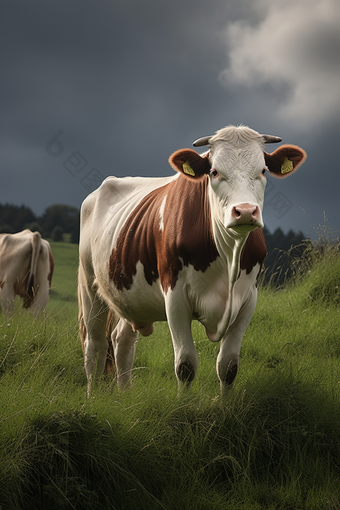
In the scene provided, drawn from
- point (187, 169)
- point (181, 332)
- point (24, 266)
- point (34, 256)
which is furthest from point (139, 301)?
point (24, 266)

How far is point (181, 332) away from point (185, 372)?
1.11 ft

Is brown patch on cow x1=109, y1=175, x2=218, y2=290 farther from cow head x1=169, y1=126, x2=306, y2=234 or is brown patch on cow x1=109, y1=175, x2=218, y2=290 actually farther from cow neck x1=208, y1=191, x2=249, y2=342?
cow head x1=169, y1=126, x2=306, y2=234

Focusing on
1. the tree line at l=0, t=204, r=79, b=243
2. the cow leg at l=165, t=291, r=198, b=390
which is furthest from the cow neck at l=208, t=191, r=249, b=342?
the tree line at l=0, t=204, r=79, b=243

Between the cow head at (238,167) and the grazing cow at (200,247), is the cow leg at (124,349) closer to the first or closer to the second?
the grazing cow at (200,247)

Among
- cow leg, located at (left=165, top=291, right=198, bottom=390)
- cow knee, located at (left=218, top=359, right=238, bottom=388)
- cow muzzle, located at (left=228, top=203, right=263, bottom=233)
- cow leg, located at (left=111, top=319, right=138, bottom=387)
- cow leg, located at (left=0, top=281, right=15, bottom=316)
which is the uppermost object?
cow muzzle, located at (left=228, top=203, right=263, bottom=233)

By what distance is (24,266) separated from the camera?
11.5 m

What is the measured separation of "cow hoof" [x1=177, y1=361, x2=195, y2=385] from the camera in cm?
395

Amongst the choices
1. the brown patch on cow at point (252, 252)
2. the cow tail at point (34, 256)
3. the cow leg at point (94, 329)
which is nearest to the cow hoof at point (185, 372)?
the brown patch on cow at point (252, 252)

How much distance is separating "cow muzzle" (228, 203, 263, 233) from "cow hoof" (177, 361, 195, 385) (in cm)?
132

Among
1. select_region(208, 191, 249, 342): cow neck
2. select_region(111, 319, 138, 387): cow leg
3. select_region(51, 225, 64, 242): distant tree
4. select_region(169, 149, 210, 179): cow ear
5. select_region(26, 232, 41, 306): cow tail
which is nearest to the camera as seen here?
select_region(208, 191, 249, 342): cow neck

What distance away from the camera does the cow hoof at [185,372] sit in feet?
13.0

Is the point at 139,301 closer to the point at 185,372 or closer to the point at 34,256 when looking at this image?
the point at 185,372

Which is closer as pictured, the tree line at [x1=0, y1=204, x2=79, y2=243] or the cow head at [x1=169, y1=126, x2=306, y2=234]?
the cow head at [x1=169, y1=126, x2=306, y2=234]

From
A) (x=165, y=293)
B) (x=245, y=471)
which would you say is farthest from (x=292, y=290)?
(x=245, y=471)
